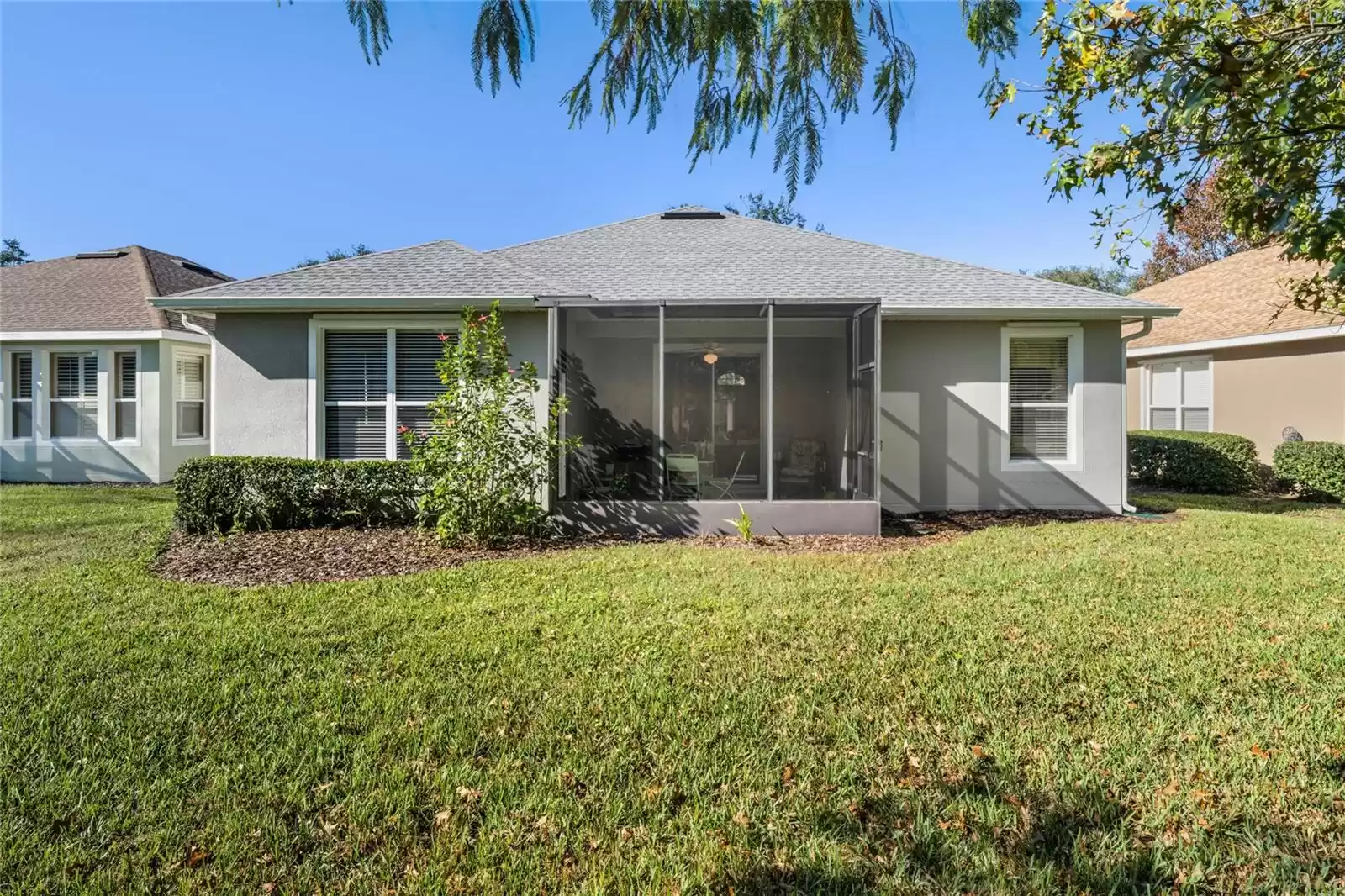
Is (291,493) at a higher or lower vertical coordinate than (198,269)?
lower

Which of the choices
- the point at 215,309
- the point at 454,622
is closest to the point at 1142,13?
the point at 454,622

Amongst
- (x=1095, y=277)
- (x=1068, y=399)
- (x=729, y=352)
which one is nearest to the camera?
(x=1068, y=399)

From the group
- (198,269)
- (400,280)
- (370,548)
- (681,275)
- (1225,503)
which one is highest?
(198,269)

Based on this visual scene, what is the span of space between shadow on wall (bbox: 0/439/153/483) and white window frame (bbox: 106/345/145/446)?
0.73ft

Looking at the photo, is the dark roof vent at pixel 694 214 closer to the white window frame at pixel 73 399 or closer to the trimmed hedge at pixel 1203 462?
the trimmed hedge at pixel 1203 462

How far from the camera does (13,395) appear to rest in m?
13.5

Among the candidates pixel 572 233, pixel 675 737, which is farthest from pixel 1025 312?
pixel 675 737

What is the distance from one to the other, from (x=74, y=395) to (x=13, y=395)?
1317mm

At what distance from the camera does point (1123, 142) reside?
3543 millimetres

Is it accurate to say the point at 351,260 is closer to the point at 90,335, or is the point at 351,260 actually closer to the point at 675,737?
the point at 90,335

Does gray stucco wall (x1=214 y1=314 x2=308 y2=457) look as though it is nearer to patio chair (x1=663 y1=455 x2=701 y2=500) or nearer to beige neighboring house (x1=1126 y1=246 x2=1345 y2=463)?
patio chair (x1=663 y1=455 x2=701 y2=500)

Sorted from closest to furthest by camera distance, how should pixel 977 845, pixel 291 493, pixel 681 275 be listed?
pixel 977 845 < pixel 291 493 < pixel 681 275

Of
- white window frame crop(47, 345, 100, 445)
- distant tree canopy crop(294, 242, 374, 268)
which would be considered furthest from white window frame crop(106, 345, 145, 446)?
distant tree canopy crop(294, 242, 374, 268)

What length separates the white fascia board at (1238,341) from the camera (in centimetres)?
1110
